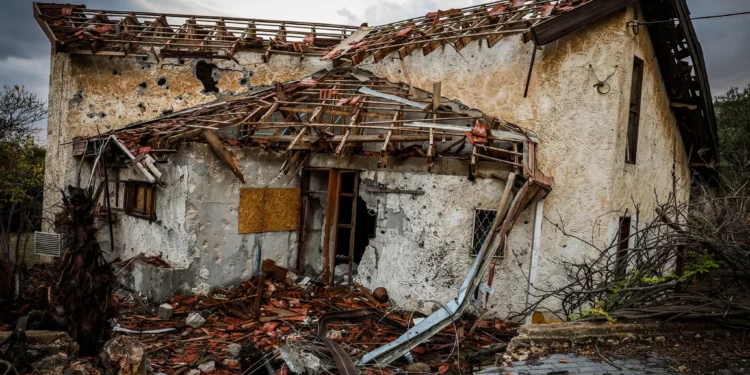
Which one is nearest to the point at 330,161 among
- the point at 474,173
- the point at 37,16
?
the point at 474,173

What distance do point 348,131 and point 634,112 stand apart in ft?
18.0

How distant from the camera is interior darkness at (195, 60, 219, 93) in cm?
1223

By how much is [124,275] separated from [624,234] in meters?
9.85

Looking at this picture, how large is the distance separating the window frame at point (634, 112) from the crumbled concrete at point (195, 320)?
819cm

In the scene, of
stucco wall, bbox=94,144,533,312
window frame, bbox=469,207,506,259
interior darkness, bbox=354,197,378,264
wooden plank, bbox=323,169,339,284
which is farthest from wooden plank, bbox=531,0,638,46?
interior darkness, bbox=354,197,378,264

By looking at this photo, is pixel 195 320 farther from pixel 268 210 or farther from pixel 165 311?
pixel 268 210

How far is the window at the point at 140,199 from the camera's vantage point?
939 centimetres

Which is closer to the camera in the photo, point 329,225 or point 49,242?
point 49,242

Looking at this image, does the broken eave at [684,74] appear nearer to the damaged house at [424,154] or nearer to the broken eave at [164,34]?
the damaged house at [424,154]

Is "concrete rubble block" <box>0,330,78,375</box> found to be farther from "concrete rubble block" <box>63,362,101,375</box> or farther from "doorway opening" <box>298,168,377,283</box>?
"doorway opening" <box>298,168,377,283</box>

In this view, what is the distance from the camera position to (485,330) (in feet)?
26.0

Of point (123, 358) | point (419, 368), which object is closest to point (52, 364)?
point (123, 358)

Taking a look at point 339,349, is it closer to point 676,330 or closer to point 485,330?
point 485,330

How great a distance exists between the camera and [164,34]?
12391 mm
